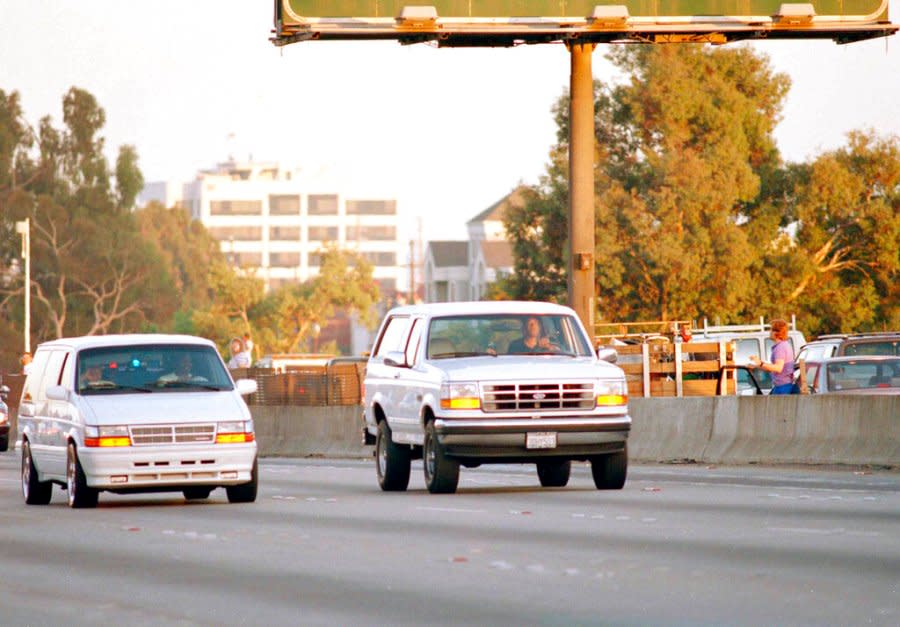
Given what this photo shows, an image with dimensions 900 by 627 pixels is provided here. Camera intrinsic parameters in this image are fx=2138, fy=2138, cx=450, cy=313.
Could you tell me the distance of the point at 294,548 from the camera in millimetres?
15258

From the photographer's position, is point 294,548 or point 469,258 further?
point 469,258

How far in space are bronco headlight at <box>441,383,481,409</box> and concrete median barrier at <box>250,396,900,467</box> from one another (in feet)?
18.6

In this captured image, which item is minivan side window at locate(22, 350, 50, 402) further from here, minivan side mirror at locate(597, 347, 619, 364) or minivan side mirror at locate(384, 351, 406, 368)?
minivan side mirror at locate(597, 347, 619, 364)

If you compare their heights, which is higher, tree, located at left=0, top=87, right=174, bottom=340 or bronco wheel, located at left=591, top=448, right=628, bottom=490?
tree, located at left=0, top=87, right=174, bottom=340

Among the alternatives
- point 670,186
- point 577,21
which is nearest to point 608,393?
point 577,21

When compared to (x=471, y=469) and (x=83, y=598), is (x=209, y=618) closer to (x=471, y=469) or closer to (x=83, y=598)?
(x=83, y=598)

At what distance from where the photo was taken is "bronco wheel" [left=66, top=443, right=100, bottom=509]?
20.3 meters

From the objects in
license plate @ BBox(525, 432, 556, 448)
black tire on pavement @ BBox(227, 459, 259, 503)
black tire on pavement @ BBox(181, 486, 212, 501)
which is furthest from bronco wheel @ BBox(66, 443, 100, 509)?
license plate @ BBox(525, 432, 556, 448)

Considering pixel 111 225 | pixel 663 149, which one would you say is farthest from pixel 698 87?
pixel 111 225

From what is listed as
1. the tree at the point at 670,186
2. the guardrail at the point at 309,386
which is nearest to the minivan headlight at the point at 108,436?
the guardrail at the point at 309,386

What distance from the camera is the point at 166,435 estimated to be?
20.1m

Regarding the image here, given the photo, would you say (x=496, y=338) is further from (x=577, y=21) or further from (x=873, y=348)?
(x=873, y=348)

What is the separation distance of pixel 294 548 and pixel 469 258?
150 meters

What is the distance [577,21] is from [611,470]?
16406 mm
